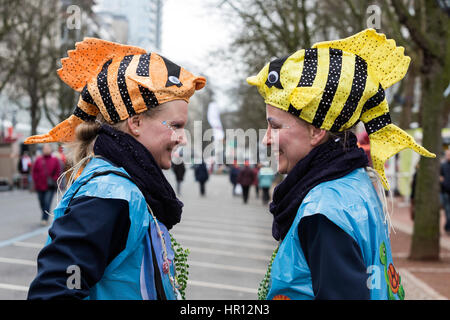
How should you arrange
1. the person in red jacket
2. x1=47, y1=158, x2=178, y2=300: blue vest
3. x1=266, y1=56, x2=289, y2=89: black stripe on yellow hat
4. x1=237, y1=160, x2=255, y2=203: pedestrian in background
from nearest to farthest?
x1=47, y1=158, x2=178, y2=300: blue vest → x1=266, y1=56, x2=289, y2=89: black stripe on yellow hat → the person in red jacket → x1=237, y1=160, x2=255, y2=203: pedestrian in background

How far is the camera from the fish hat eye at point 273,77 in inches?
79.5

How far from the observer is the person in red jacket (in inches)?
429

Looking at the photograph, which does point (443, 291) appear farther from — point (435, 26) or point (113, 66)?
point (113, 66)

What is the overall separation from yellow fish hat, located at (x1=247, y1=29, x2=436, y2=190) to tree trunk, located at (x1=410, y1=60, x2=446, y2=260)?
20.4 feet

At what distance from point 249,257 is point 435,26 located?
475cm

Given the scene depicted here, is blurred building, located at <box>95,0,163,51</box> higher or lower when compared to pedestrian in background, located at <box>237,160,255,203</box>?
higher

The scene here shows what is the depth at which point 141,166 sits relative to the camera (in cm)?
199

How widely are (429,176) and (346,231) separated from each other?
6.91m

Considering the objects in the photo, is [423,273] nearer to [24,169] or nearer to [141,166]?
[141,166]

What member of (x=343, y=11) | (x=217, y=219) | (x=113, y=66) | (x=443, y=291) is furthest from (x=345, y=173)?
(x=343, y=11)

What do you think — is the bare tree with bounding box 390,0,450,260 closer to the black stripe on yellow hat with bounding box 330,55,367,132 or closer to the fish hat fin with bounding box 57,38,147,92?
the black stripe on yellow hat with bounding box 330,55,367,132

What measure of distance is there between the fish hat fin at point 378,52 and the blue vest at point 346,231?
0.50 m

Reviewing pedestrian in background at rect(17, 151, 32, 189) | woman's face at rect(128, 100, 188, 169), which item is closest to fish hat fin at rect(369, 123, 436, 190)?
woman's face at rect(128, 100, 188, 169)

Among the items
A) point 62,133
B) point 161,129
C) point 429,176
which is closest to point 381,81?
point 161,129
